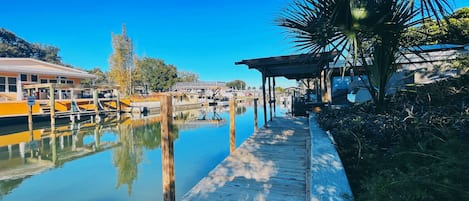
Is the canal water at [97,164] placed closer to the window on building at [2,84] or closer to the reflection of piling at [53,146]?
the reflection of piling at [53,146]

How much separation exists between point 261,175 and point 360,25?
229cm

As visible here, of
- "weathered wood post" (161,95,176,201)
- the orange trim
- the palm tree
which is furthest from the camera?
the orange trim

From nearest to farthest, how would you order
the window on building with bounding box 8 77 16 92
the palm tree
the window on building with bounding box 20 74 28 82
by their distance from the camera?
the palm tree, the window on building with bounding box 8 77 16 92, the window on building with bounding box 20 74 28 82

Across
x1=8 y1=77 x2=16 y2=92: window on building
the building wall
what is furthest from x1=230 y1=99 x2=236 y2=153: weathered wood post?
A: x1=8 y1=77 x2=16 y2=92: window on building

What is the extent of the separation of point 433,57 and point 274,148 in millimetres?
4205

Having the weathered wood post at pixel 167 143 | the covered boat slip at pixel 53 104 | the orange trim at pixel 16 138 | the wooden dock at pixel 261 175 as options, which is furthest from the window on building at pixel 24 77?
the weathered wood post at pixel 167 143

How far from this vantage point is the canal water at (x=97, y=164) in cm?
440

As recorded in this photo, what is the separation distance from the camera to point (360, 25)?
9.47 ft

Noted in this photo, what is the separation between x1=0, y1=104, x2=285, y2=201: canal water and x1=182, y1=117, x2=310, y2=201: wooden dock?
45.6 inches

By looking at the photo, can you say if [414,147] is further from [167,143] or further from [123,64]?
[123,64]

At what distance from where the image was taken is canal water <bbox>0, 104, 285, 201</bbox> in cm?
440

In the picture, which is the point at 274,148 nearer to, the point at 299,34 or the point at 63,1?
the point at 299,34

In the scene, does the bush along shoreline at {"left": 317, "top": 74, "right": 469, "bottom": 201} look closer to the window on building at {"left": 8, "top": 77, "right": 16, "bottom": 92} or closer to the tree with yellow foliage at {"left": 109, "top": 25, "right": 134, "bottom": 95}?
the window on building at {"left": 8, "top": 77, "right": 16, "bottom": 92}

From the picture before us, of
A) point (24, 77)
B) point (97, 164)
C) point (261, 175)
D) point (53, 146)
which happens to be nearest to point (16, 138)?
point (53, 146)
